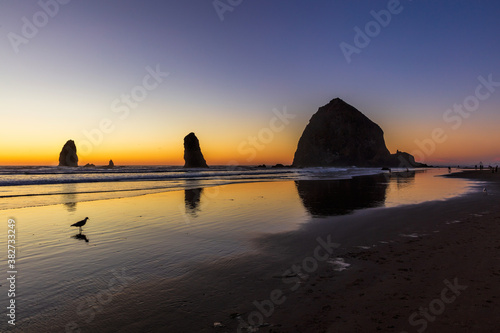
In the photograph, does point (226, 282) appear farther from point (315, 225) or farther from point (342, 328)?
point (315, 225)

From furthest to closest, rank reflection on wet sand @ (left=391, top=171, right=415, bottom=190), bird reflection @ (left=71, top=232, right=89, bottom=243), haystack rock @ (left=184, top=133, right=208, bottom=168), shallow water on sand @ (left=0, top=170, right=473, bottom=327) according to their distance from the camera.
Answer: haystack rock @ (left=184, top=133, right=208, bottom=168) < reflection on wet sand @ (left=391, top=171, right=415, bottom=190) < bird reflection @ (left=71, top=232, right=89, bottom=243) < shallow water on sand @ (left=0, top=170, right=473, bottom=327)

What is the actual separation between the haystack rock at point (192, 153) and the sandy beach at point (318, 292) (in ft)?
482

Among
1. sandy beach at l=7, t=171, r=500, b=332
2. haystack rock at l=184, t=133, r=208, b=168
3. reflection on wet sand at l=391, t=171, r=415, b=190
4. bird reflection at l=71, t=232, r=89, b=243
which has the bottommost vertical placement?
sandy beach at l=7, t=171, r=500, b=332

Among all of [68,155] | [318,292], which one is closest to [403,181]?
[318,292]

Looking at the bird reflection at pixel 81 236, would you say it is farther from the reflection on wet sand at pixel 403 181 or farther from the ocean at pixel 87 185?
the reflection on wet sand at pixel 403 181

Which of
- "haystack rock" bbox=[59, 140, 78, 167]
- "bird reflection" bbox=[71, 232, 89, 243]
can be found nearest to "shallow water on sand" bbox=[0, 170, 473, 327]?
"bird reflection" bbox=[71, 232, 89, 243]

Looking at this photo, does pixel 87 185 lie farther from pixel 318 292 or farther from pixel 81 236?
pixel 318 292

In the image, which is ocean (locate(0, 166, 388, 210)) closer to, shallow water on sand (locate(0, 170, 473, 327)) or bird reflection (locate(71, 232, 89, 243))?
shallow water on sand (locate(0, 170, 473, 327))

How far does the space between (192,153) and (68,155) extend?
6717cm

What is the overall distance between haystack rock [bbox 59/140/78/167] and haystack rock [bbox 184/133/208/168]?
61564 millimetres

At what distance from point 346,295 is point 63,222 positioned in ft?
41.1

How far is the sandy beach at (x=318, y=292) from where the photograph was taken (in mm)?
4340

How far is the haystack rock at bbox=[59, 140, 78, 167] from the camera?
501 feet

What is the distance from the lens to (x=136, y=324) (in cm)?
439
